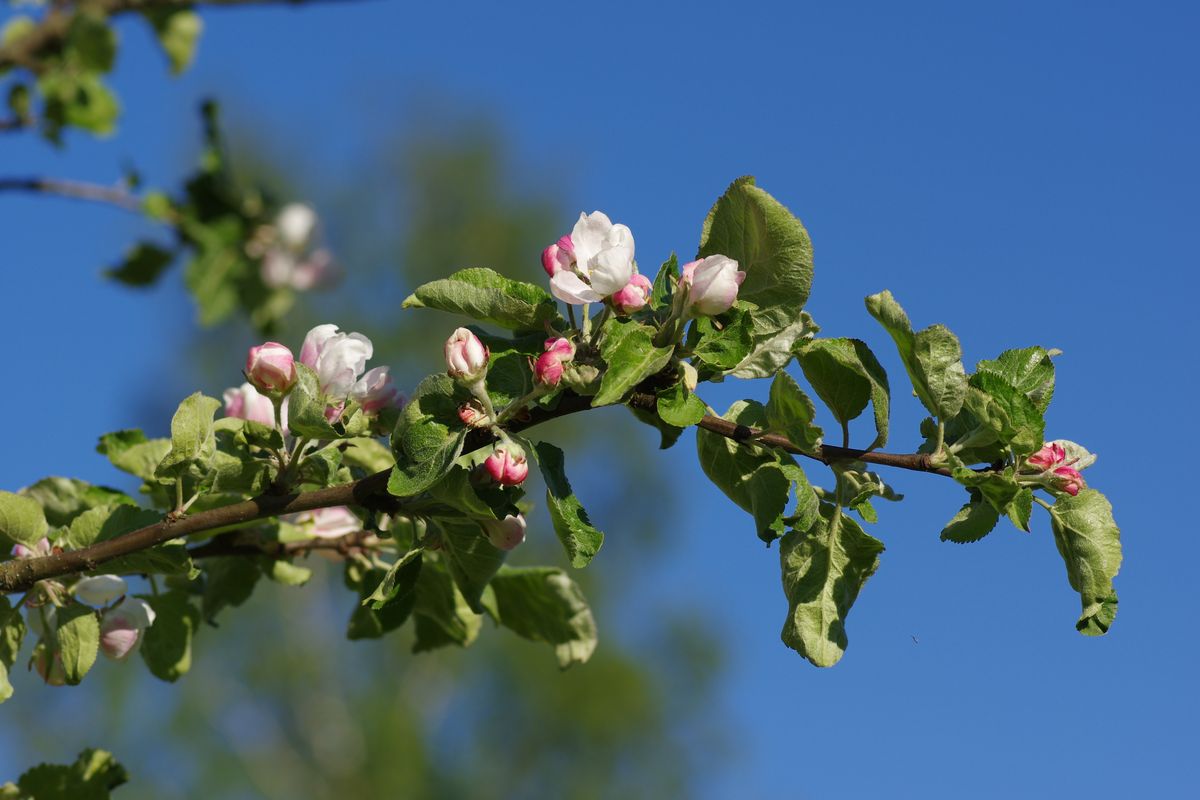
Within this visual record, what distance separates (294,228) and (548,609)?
67.1 inches

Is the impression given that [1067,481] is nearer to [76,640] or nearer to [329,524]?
[329,524]

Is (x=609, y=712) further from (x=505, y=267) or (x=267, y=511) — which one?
(x=267, y=511)

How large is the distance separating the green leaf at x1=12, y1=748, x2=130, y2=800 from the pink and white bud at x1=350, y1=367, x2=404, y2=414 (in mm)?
541

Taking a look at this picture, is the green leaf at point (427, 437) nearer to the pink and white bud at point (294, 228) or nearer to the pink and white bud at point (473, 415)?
the pink and white bud at point (473, 415)

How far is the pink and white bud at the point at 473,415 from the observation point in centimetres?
102

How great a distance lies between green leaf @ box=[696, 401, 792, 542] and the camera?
1055mm

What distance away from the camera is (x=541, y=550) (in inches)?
372

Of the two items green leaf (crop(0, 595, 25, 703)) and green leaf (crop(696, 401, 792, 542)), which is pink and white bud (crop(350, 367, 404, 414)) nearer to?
green leaf (crop(696, 401, 792, 542))

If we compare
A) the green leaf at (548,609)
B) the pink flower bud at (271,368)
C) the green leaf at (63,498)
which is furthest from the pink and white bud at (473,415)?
the green leaf at (63,498)

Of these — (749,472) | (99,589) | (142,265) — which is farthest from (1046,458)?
(142,265)

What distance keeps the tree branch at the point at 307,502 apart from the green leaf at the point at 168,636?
0.25 m

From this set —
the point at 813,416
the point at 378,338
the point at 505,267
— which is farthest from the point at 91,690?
the point at 813,416

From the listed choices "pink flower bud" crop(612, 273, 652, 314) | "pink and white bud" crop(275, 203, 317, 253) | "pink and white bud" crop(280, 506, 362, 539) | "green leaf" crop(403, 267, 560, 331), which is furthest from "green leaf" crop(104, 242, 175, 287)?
"pink flower bud" crop(612, 273, 652, 314)

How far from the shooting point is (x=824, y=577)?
1076 millimetres
